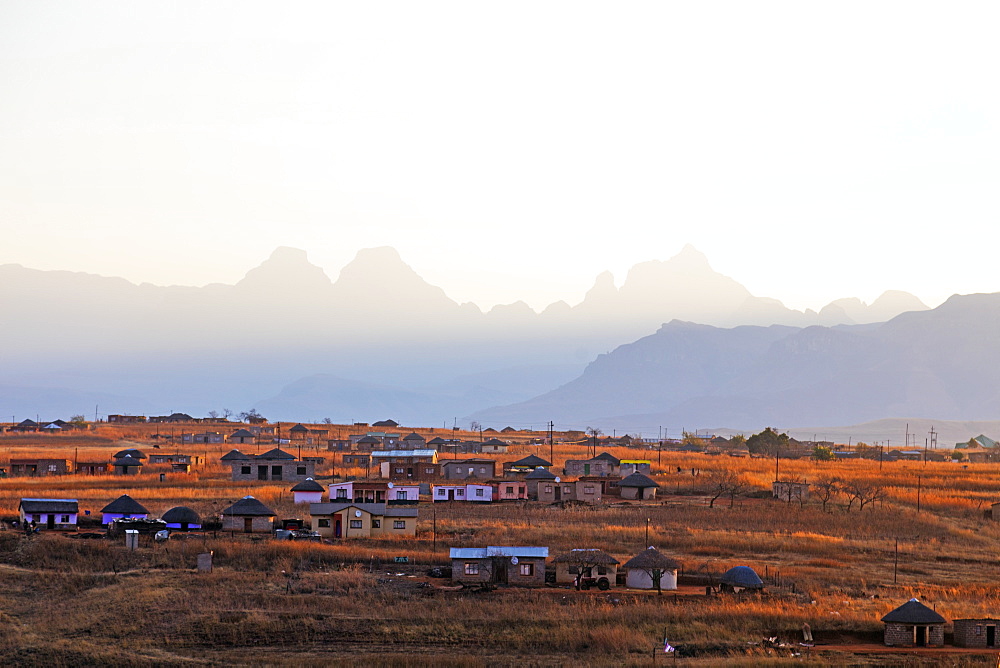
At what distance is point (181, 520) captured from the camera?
58.8 metres

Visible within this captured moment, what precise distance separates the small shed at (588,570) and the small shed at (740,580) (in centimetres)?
491

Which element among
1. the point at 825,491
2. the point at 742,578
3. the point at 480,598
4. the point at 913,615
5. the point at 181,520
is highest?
the point at 181,520

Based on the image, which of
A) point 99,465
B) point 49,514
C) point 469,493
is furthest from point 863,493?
point 99,465

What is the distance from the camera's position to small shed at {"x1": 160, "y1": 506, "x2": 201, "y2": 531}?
5872cm

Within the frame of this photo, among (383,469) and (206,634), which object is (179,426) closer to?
(383,469)

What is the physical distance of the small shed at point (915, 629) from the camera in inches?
1569

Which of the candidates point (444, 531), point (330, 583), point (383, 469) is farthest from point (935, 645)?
point (383, 469)

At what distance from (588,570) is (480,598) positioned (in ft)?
18.5

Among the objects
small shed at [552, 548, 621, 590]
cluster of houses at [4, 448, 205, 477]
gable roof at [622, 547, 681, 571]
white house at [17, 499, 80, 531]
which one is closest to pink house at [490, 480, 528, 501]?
white house at [17, 499, 80, 531]

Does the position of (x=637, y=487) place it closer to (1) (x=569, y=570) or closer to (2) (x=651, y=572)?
(1) (x=569, y=570)

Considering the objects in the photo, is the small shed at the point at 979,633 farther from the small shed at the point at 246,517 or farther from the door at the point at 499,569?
the small shed at the point at 246,517

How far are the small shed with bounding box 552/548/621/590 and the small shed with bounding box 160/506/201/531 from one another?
2193cm

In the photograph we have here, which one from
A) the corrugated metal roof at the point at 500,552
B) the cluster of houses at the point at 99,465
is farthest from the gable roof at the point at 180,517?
the cluster of houses at the point at 99,465

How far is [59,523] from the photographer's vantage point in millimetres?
59125
